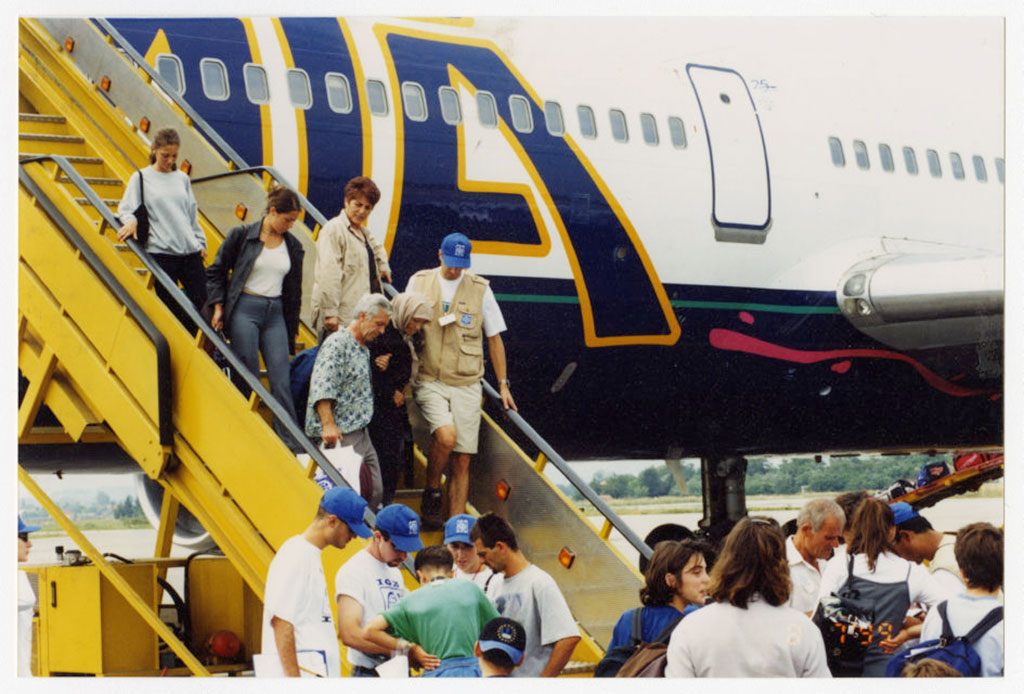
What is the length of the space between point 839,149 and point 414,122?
3.64 m

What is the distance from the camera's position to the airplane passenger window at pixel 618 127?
30.5 feet

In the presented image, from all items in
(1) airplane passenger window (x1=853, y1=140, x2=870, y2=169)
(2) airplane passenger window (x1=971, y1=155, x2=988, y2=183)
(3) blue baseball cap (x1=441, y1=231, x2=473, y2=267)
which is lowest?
(3) blue baseball cap (x1=441, y1=231, x2=473, y2=267)

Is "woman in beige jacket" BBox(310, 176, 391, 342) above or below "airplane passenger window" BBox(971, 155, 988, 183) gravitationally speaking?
below

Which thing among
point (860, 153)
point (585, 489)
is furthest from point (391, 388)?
point (860, 153)

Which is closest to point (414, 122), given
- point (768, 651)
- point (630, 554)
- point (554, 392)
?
point (554, 392)

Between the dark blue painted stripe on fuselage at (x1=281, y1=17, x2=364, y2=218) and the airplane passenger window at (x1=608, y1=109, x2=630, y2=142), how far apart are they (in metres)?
1.87

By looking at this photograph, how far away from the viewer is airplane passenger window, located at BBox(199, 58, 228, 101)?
7.91 metres

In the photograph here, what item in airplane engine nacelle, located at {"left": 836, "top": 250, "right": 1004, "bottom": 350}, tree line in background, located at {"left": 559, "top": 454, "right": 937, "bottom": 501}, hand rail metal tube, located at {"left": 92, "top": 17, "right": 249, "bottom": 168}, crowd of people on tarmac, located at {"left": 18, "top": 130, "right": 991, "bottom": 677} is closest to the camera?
crowd of people on tarmac, located at {"left": 18, "top": 130, "right": 991, "bottom": 677}

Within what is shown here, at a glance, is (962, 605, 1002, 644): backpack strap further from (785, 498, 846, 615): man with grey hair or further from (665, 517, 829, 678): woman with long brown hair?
(785, 498, 846, 615): man with grey hair

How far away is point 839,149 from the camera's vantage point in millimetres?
10461

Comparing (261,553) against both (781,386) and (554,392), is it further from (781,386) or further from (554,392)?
(781,386)

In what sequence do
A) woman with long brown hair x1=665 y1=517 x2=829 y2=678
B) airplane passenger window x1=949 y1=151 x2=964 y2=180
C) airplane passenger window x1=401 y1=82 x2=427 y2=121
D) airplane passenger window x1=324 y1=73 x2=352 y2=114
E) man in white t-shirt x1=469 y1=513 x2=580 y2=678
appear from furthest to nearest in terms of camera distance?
airplane passenger window x1=949 y1=151 x2=964 y2=180 → airplane passenger window x1=401 y1=82 x2=427 y2=121 → airplane passenger window x1=324 y1=73 x2=352 y2=114 → man in white t-shirt x1=469 y1=513 x2=580 y2=678 → woman with long brown hair x1=665 y1=517 x2=829 y2=678

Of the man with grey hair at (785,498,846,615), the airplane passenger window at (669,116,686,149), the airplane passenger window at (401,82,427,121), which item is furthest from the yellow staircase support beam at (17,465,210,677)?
the airplane passenger window at (669,116,686,149)

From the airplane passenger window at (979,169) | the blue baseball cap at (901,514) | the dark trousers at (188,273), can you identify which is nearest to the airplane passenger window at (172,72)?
the dark trousers at (188,273)
